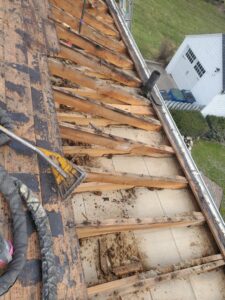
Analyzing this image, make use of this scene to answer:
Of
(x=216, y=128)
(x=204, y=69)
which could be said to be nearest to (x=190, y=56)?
(x=204, y=69)

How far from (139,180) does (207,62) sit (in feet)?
55.2

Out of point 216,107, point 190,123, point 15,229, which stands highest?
point 216,107

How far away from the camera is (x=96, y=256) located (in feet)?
11.6

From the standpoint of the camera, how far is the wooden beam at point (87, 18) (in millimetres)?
6621

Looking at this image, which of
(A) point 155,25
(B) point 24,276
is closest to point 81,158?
(B) point 24,276

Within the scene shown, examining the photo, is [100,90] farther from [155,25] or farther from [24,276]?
[155,25]

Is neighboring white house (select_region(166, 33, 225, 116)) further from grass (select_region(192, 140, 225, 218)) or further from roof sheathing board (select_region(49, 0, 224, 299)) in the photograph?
roof sheathing board (select_region(49, 0, 224, 299))

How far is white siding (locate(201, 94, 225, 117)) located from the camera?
18.6 metres

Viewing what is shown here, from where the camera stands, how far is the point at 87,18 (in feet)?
22.3

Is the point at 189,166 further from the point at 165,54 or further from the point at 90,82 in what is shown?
the point at 165,54

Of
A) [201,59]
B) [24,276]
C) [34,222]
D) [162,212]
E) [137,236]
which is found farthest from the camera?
[201,59]

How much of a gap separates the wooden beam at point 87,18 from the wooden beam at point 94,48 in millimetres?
1030

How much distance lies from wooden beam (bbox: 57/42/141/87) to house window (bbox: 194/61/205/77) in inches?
589

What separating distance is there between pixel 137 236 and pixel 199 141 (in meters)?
14.8
